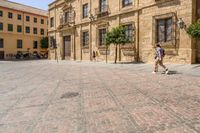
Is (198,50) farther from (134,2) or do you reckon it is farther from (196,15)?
(134,2)

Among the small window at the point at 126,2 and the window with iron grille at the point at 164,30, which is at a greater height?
the small window at the point at 126,2

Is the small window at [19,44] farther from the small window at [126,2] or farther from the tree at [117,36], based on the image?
the tree at [117,36]

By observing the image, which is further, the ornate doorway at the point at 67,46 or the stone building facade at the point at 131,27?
the ornate doorway at the point at 67,46

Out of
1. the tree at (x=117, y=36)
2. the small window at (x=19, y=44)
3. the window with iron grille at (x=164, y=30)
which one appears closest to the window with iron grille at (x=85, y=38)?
the tree at (x=117, y=36)

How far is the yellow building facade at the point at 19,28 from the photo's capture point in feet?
165


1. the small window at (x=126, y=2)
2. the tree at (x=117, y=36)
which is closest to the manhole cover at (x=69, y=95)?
the tree at (x=117, y=36)

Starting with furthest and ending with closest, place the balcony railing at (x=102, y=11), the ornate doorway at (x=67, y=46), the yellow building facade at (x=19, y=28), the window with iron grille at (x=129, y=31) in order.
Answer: the yellow building facade at (x=19, y=28) → the ornate doorway at (x=67, y=46) → the balcony railing at (x=102, y=11) → the window with iron grille at (x=129, y=31)

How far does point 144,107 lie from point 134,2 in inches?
655

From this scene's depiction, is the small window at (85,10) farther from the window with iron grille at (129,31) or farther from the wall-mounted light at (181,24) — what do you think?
the wall-mounted light at (181,24)

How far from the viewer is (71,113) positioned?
573 cm

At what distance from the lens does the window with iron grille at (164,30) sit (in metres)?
17.5

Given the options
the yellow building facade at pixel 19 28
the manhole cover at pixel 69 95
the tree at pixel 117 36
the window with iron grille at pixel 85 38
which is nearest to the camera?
the manhole cover at pixel 69 95

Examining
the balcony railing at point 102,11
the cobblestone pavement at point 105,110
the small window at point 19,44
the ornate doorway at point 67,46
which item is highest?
the balcony railing at point 102,11

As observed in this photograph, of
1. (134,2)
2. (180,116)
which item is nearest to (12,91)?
(180,116)
